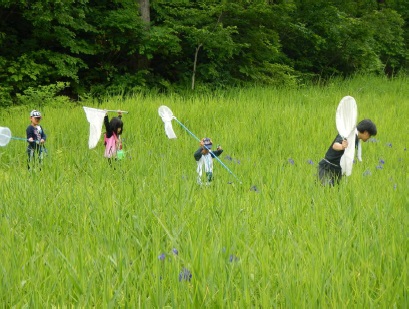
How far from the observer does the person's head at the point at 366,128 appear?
422 centimetres

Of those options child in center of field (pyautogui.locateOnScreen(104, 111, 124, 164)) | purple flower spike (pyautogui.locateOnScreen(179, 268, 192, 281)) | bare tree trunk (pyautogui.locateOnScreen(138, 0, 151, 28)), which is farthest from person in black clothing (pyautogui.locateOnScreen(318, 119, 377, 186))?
bare tree trunk (pyautogui.locateOnScreen(138, 0, 151, 28))

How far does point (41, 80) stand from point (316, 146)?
24.4 ft

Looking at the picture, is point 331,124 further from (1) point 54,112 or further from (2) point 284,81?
(2) point 284,81

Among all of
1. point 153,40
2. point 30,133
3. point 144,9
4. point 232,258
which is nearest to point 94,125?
point 30,133

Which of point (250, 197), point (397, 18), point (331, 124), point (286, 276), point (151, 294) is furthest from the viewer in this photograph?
point (397, 18)

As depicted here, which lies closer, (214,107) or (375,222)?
→ (375,222)

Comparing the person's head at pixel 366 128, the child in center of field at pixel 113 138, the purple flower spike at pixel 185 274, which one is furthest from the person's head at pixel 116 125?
the purple flower spike at pixel 185 274

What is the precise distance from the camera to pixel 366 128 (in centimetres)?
425

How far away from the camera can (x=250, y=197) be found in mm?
3611

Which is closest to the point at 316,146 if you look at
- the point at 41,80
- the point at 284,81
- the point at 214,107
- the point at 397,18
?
the point at 214,107

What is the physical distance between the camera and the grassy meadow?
1.89 meters

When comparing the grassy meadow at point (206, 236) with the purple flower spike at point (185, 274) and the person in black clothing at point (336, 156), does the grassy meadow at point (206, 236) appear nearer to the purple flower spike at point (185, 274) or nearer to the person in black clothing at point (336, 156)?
the purple flower spike at point (185, 274)

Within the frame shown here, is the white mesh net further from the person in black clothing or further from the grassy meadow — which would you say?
the person in black clothing

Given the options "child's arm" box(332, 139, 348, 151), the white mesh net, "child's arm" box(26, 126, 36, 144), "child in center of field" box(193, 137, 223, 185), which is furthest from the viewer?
"child's arm" box(26, 126, 36, 144)
